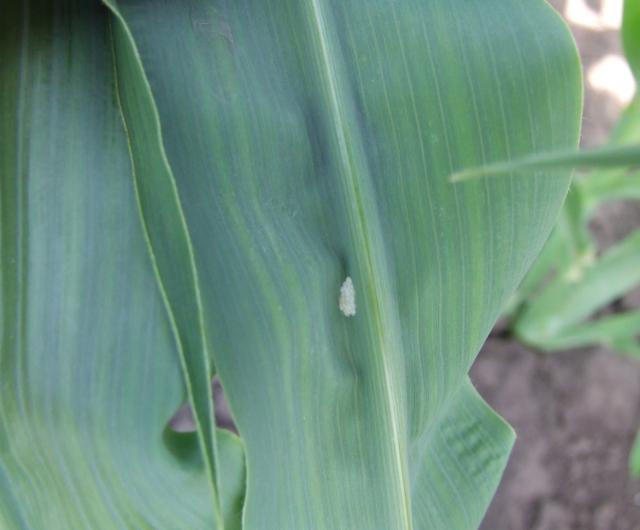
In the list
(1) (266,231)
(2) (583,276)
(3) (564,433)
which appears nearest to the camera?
(1) (266,231)

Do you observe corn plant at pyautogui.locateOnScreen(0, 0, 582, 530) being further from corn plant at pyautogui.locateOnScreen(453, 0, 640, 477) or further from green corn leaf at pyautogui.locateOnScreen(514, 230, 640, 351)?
green corn leaf at pyautogui.locateOnScreen(514, 230, 640, 351)

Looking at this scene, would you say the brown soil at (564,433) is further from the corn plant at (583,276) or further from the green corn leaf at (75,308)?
the green corn leaf at (75,308)

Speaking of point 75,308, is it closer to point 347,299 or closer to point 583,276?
point 347,299

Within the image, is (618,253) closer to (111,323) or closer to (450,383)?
(450,383)

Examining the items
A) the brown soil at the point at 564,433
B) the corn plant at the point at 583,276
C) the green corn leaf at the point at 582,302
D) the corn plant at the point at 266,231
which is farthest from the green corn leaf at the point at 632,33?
the brown soil at the point at 564,433

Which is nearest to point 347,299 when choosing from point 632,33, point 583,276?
point 632,33

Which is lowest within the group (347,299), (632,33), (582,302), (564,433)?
(564,433)

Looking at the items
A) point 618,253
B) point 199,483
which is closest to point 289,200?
point 199,483
